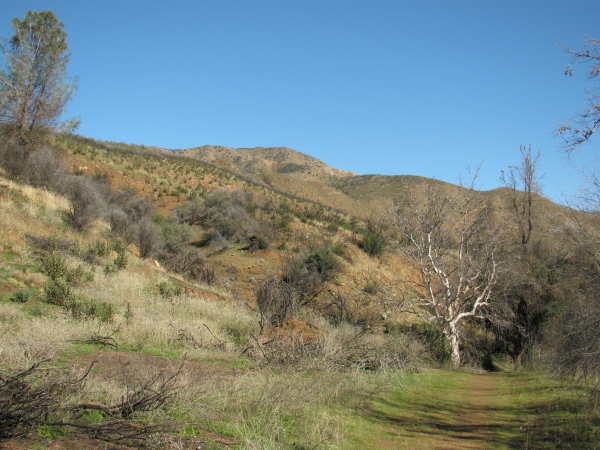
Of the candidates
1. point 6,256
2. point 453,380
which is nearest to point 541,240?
point 453,380

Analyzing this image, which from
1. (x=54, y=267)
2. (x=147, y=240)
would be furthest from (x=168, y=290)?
(x=147, y=240)

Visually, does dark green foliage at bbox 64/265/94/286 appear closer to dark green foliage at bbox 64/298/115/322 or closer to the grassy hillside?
the grassy hillside

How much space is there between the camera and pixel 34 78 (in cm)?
2425

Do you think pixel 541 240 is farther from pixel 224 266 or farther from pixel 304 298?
pixel 224 266

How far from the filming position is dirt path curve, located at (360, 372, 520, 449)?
612 cm

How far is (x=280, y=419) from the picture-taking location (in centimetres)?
573

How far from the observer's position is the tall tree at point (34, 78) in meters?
23.6

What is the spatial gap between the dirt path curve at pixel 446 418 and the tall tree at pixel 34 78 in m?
24.2

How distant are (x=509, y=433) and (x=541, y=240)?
20585 millimetres

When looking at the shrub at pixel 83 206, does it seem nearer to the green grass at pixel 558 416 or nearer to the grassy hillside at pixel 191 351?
the grassy hillside at pixel 191 351

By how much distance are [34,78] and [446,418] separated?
1047 inches

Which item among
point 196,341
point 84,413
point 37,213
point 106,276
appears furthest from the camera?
point 37,213

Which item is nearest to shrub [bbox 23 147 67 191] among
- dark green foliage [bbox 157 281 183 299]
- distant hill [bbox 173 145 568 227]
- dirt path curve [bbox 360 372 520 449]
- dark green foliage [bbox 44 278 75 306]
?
dark green foliage [bbox 157 281 183 299]

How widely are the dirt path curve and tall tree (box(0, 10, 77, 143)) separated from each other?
24179 millimetres
